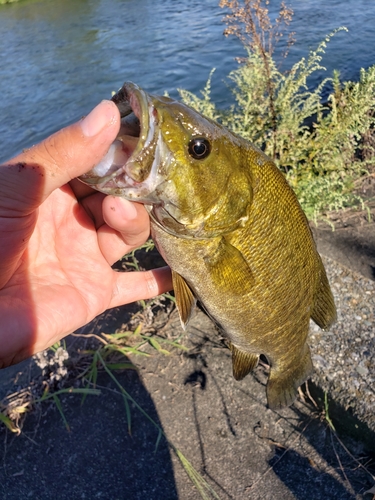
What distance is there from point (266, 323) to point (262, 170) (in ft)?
2.93

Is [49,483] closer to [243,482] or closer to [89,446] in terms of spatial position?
[89,446]

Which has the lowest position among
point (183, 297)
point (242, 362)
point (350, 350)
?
point (350, 350)

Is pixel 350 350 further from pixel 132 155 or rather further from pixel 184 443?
pixel 132 155

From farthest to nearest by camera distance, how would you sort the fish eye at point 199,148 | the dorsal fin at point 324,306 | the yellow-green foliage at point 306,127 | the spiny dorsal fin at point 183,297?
the yellow-green foliage at point 306,127, the dorsal fin at point 324,306, the spiny dorsal fin at point 183,297, the fish eye at point 199,148

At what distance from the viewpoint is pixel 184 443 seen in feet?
10.5

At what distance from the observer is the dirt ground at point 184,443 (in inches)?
116

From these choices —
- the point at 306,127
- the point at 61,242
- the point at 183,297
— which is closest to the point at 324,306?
the point at 183,297

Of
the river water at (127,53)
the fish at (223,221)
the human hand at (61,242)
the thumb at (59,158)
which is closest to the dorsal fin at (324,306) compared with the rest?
the fish at (223,221)

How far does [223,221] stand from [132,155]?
600mm

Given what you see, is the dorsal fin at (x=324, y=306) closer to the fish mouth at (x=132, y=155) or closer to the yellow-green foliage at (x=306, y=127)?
the fish mouth at (x=132, y=155)

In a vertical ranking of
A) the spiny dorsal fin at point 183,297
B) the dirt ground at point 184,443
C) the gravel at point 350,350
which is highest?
the spiny dorsal fin at point 183,297

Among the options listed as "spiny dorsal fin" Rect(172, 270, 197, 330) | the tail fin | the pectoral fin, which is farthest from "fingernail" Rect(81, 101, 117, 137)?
the tail fin

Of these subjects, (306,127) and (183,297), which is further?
(306,127)

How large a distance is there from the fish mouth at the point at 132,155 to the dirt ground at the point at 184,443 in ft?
6.55
